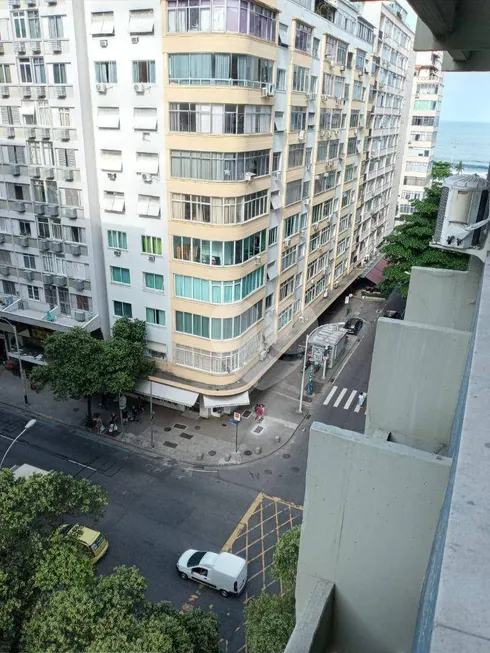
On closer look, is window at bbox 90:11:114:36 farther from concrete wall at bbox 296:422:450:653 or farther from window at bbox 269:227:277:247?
concrete wall at bbox 296:422:450:653

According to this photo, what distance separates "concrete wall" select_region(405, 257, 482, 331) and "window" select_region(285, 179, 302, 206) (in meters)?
24.8

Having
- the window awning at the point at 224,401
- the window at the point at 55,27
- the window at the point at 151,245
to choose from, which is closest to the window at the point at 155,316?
the window at the point at 151,245

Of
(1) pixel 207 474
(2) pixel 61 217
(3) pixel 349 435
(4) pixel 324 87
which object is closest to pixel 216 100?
(2) pixel 61 217

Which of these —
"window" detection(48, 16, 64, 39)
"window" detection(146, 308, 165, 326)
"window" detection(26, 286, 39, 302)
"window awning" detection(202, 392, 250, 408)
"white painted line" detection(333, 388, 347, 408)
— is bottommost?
"white painted line" detection(333, 388, 347, 408)

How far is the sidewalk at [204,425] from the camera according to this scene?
96.3 ft

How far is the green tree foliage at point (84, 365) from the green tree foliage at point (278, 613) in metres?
15.4

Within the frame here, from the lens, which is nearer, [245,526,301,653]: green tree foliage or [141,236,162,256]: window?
[245,526,301,653]: green tree foliage

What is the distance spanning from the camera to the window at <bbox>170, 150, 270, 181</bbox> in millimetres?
25281

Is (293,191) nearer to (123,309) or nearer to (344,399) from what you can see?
(123,309)

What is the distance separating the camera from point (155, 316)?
30.7 meters

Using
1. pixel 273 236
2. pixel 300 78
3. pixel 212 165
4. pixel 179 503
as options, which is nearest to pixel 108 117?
pixel 212 165

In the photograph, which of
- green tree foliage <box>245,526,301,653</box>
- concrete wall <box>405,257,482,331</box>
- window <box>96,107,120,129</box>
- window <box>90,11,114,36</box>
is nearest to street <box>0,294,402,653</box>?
green tree foliage <box>245,526,301,653</box>

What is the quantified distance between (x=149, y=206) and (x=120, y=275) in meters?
5.18

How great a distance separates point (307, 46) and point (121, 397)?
24.6 metres
